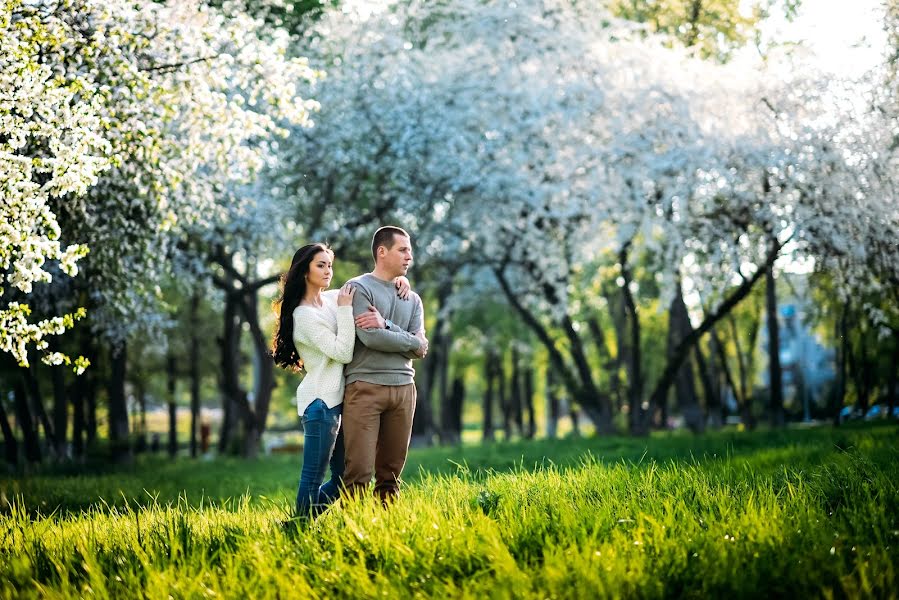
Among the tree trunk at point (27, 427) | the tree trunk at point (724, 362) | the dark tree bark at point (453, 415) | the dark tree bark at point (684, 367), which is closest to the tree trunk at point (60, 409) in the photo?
the tree trunk at point (27, 427)

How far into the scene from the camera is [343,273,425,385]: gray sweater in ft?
21.2

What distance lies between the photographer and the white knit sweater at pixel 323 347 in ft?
21.2

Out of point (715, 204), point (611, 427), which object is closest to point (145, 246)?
point (715, 204)

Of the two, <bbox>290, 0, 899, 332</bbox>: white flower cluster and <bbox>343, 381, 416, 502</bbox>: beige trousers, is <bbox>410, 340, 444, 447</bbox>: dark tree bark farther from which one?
<bbox>343, 381, 416, 502</bbox>: beige trousers

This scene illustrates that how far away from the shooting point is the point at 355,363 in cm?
661

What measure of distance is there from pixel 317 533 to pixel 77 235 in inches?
354

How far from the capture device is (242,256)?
21.0m

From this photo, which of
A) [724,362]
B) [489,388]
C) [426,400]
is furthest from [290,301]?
[489,388]

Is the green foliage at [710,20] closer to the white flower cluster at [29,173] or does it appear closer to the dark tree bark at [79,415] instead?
the dark tree bark at [79,415]

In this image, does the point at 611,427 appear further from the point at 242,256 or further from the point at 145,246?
the point at 145,246

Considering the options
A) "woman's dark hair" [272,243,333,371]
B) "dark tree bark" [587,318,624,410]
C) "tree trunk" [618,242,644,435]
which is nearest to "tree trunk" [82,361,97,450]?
"tree trunk" [618,242,644,435]

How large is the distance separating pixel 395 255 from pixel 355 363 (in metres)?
0.78

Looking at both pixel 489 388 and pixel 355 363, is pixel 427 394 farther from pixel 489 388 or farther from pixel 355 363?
pixel 355 363

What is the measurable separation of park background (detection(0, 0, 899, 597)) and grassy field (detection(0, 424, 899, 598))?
0.03 m
